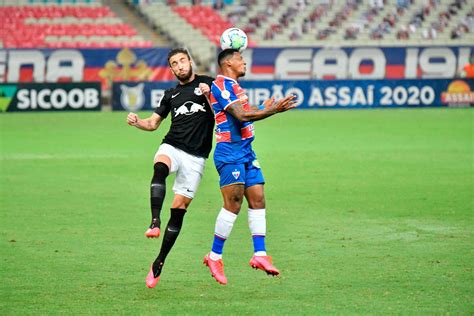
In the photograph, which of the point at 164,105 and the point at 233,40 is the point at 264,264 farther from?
the point at 233,40

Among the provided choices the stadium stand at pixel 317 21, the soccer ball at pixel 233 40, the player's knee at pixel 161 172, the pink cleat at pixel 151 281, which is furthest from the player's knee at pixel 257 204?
the stadium stand at pixel 317 21

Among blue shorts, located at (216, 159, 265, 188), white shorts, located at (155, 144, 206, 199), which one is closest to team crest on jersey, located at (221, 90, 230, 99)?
blue shorts, located at (216, 159, 265, 188)

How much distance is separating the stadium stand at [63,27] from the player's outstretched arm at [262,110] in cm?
3518

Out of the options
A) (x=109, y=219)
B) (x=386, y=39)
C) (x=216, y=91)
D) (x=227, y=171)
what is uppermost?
(x=216, y=91)

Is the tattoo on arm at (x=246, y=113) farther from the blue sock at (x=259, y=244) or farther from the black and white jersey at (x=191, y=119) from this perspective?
the blue sock at (x=259, y=244)

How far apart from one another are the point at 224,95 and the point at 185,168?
836mm

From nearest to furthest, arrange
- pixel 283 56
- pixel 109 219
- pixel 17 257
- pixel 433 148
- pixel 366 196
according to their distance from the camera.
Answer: pixel 17 257
pixel 109 219
pixel 366 196
pixel 433 148
pixel 283 56

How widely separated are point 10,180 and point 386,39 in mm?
30984

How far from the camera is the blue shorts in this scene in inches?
343

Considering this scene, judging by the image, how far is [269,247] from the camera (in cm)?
1096

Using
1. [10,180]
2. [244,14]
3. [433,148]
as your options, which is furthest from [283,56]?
[10,180]

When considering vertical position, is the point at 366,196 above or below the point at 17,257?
below

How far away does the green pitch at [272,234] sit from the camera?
8.25m

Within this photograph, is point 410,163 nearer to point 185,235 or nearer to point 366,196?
point 366,196
